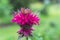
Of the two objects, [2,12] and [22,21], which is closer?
[22,21]

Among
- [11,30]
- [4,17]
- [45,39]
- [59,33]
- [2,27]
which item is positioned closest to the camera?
[45,39]

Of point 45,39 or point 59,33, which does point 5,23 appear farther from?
point 45,39

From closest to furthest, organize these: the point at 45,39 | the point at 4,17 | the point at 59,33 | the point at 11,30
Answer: the point at 45,39 → the point at 59,33 → the point at 11,30 → the point at 4,17

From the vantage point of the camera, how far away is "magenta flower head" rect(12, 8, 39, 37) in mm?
2756

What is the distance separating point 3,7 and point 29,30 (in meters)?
7.62

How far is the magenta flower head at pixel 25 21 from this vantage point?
276 cm

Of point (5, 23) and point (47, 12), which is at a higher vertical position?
point (47, 12)

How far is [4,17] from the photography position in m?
10.7

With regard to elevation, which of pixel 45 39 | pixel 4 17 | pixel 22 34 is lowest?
pixel 22 34

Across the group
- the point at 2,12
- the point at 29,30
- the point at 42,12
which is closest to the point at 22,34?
the point at 29,30

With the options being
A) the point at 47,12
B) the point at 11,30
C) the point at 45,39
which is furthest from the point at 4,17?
the point at 45,39

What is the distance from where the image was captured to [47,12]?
1255 centimetres

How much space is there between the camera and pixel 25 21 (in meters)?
2.74

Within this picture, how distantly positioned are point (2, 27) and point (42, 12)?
10.1 ft
